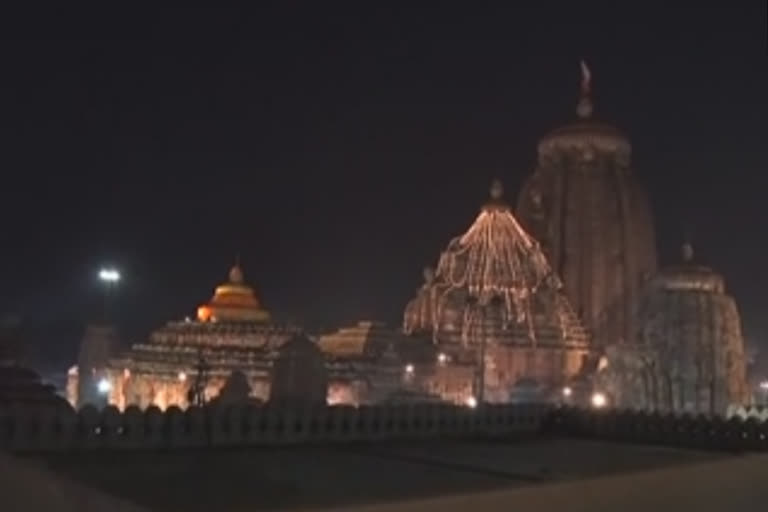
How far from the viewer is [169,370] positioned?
147 feet

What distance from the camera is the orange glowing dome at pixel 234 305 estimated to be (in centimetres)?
5097

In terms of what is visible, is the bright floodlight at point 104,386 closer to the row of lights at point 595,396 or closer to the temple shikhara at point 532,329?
the temple shikhara at point 532,329

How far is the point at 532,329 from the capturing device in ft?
169

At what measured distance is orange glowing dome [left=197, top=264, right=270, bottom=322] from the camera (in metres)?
51.0

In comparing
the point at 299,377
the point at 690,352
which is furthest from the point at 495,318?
the point at 299,377

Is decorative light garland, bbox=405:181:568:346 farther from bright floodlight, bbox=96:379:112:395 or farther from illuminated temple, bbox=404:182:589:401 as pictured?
bright floodlight, bbox=96:379:112:395

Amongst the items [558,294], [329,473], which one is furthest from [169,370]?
[329,473]

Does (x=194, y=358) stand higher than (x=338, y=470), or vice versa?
(x=194, y=358)

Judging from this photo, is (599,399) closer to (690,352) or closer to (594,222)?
(690,352)

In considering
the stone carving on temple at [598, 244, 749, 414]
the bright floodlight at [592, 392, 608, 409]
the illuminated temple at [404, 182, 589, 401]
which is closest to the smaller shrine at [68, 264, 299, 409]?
the illuminated temple at [404, 182, 589, 401]

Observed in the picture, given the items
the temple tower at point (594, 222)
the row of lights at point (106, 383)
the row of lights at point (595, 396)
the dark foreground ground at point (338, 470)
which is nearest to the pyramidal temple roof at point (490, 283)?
the temple tower at point (594, 222)

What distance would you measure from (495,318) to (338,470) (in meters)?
41.6

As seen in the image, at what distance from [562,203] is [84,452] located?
5114cm

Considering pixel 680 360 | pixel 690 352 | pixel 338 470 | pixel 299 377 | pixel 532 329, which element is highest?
pixel 532 329
